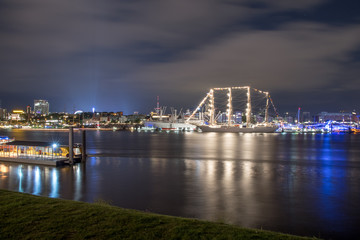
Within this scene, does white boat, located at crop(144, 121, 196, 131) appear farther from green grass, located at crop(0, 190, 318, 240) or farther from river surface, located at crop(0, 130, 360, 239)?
green grass, located at crop(0, 190, 318, 240)

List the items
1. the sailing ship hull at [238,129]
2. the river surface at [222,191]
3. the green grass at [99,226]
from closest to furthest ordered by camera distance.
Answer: the green grass at [99,226] → the river surface at [222,191] → the sailing ship hull at [238,129]

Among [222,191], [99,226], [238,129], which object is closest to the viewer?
[99,226]

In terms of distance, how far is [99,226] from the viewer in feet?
24.7

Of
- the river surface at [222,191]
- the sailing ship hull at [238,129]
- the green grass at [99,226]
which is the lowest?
the river surface at [222,191]

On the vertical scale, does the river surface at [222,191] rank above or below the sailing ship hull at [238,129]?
below

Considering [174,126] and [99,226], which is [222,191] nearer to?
[99,226]

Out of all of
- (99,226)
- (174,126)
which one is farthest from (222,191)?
(174,126)

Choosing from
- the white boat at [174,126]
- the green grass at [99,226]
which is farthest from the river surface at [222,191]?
the white boat at [174,126]

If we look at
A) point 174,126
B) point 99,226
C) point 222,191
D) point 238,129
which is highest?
point 174,126

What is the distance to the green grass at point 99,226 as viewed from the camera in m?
6.95

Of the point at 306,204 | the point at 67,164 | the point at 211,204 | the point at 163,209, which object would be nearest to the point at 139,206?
the point at 163,209

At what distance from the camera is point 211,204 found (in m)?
15.3

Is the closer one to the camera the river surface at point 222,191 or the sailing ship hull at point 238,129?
the river surface at point 222,191

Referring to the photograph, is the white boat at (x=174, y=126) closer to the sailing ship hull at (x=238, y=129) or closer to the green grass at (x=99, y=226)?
the sailing ship hull at (x=238, y=129)
